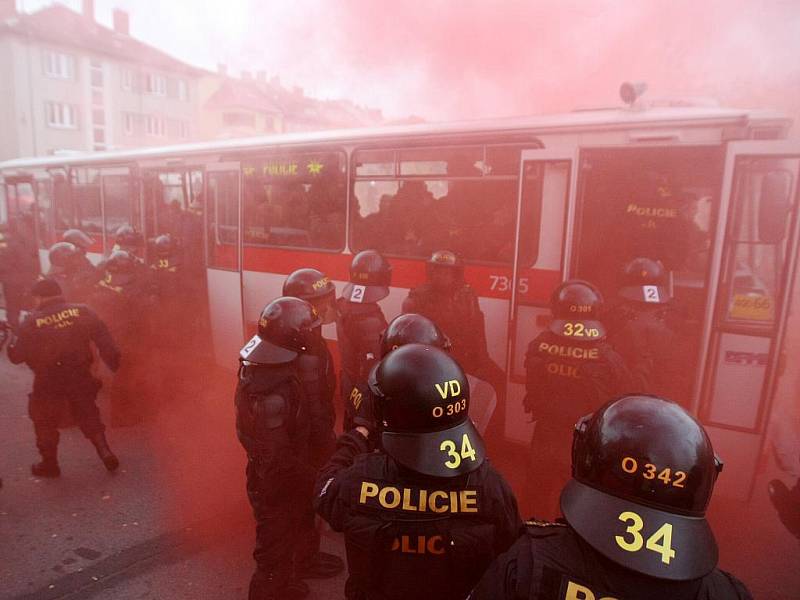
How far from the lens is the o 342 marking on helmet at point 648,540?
4.53ft

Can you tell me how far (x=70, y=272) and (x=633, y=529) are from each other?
7711mm

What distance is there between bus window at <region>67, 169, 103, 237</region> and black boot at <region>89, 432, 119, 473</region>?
21.6ft

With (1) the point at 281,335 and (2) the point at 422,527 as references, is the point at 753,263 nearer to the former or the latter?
(1) the point at 281,335

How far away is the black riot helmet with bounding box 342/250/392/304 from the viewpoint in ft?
16.0

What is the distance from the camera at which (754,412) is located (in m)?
4.20

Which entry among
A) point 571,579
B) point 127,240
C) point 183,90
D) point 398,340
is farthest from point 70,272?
point 183,90

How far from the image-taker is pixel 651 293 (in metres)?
4.43

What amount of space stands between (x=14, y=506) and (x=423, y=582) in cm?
437

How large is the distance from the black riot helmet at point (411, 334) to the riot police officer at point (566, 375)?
1.02 meters

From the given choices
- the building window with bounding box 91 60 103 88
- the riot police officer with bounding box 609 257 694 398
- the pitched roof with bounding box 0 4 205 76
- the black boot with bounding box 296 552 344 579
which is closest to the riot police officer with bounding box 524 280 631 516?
the riot police officer with bounding box 609 257 694 398

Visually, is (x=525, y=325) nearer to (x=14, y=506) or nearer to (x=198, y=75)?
(x=14, y=506)

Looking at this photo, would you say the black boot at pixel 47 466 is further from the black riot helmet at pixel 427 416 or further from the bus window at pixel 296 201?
the black riot helmet at pixel 427 416

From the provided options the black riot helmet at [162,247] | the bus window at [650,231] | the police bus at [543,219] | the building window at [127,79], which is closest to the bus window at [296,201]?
the police bus at [543,219]

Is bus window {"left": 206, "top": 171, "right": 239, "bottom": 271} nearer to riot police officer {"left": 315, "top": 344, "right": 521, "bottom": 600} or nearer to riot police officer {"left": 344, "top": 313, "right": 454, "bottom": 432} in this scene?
riot police officer {"left": 344, "top": 313, "right": 454, "bottom": 432}
